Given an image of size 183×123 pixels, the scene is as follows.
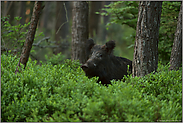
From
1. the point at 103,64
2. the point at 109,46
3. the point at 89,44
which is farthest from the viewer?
the point at 89,44

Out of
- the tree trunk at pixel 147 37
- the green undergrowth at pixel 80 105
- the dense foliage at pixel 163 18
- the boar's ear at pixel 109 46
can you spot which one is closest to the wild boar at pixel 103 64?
the boar's ear at pixel 109 46

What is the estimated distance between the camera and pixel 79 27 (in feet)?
31.3

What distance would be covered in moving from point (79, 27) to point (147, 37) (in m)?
4.11

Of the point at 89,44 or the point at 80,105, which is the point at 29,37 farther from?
the point at 80,105

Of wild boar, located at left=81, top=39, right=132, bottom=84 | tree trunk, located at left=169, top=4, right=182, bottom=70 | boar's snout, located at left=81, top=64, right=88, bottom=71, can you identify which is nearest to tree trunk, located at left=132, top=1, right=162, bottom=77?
wild boar, located at left=81, top=39, right=132, bottom=84

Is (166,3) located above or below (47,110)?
above

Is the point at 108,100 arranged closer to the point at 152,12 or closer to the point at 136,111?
the point at 136,111

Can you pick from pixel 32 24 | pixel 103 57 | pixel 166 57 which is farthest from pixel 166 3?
pixel 32 24

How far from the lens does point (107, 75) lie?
7105 mm

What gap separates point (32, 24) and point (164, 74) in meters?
4.27

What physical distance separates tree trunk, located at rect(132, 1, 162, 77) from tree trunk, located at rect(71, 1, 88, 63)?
368 centimetres

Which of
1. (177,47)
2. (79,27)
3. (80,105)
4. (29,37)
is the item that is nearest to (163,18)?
(177,47)

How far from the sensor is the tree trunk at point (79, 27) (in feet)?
31.2

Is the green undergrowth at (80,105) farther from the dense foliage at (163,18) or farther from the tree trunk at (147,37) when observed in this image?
the dense foliage at (163,18)
